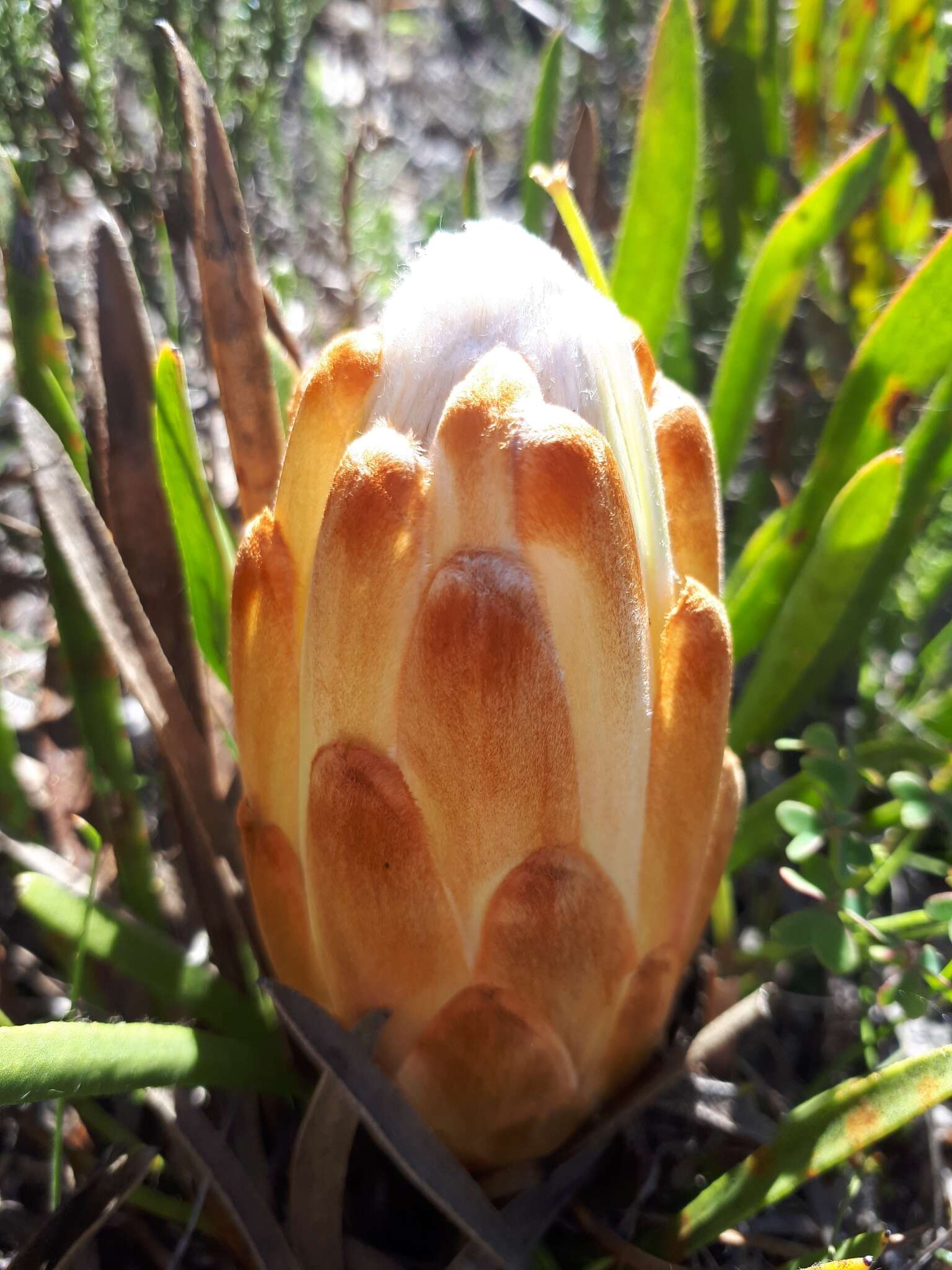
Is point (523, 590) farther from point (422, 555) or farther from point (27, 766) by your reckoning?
point (27, 766)

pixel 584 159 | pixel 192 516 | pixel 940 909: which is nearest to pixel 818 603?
pixel 940 909

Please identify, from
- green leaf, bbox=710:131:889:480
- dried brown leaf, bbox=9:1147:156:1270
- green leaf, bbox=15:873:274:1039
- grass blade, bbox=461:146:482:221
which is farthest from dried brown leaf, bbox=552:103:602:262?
dried brown leaf, bbox=9:1147:156:1270

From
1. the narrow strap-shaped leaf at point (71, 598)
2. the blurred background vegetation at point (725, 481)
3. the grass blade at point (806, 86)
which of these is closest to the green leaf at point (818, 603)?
the blurred background vegetation at point (725, 481)

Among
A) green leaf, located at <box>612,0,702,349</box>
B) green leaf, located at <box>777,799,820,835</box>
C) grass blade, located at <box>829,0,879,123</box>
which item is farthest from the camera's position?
grass blade, located at <box>829,0,879,123</box>

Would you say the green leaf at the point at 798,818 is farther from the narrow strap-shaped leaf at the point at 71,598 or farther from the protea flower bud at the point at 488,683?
the narrow strap-shaped leaf at the point at 71,598

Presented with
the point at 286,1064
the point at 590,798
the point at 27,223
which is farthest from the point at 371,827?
the point at 27,223

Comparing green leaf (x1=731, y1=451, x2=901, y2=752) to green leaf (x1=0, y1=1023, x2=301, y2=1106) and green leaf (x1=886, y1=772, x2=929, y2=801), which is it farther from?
green leaf (x1=0, y1=1023, x2=301, y2=1106)
